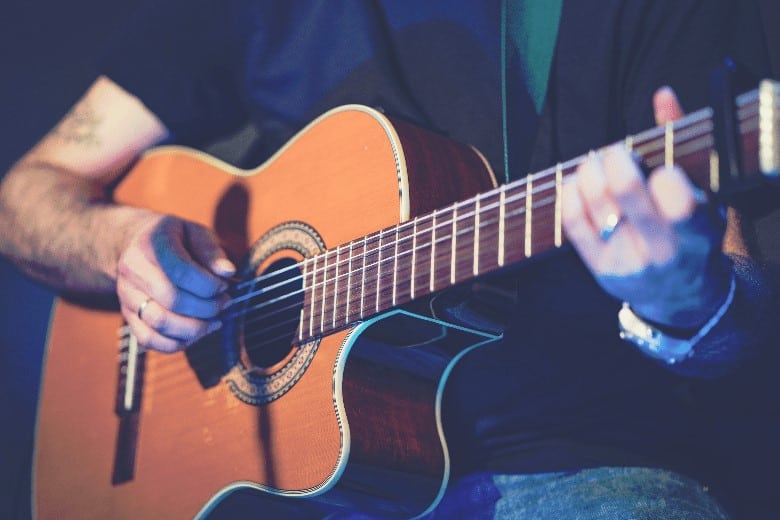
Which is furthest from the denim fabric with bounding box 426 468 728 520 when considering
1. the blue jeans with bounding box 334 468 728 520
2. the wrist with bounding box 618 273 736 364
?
the wrist with bounding box 618 273 736 364

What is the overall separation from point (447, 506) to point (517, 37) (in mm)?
805

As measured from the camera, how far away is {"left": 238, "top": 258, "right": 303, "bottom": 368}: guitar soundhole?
3.75ft

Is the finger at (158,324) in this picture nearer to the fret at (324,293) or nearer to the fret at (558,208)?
the fret at (324,293)

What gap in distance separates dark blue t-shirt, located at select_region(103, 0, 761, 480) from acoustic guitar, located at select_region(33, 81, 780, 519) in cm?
11

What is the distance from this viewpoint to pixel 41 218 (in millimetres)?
1590

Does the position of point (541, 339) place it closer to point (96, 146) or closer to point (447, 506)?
point (447, 506)

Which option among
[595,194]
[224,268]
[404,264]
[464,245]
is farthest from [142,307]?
[595,194]

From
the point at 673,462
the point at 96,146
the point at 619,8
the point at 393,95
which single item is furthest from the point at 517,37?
the point at 96,146

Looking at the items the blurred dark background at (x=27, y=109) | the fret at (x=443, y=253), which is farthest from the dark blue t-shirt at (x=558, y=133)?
the blurred dark background at (x=27, y=109)

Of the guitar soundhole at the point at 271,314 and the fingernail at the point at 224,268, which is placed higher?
the fingernail at the point at 224,268

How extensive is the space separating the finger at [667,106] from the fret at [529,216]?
16cm

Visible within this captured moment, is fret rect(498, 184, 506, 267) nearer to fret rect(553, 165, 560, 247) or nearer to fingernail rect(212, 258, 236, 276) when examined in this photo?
fret rect(553, 165, 560, 247)

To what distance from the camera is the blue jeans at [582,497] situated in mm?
1037

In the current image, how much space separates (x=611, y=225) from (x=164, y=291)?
81cm
